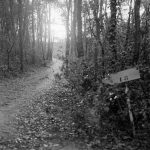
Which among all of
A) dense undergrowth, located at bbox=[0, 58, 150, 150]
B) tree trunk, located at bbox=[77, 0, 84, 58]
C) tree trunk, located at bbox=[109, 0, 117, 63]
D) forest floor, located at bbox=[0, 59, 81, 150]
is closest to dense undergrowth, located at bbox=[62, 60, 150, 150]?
dense undergrowth, located at bbox=[0, 58, 150, 150]

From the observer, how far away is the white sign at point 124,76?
227 inches

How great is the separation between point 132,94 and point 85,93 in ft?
10.0

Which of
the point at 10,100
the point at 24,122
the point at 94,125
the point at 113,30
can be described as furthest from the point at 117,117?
the point at 10,100

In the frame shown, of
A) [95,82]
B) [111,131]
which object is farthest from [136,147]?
[95,82]

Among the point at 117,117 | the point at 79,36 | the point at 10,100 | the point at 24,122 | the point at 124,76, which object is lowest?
the point at 24,122

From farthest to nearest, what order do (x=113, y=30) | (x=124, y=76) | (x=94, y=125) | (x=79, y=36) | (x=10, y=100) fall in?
1. (x=79, y=36)
2. (x=10, y=100)
3. (x=113, y=30)
4. (x=94, y=125)
5. (x=124, y=76)

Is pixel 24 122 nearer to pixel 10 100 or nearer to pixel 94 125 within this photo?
pixel 94 125

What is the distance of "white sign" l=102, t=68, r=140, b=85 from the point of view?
A: 18.9 ft

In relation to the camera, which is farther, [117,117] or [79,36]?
[79,36]

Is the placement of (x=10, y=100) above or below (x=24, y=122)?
above

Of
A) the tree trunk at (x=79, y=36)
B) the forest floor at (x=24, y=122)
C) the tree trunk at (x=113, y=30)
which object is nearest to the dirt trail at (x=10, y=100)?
the forest floor at (x=24, y=122)

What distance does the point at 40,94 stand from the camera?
37.2ft

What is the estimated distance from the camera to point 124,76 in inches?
236

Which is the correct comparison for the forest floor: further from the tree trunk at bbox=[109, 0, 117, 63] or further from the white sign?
the tree trunk at bbox=[109, 0, 117, 63]
